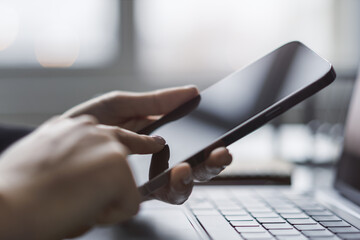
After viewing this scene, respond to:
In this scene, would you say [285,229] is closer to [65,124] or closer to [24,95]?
[65,124]

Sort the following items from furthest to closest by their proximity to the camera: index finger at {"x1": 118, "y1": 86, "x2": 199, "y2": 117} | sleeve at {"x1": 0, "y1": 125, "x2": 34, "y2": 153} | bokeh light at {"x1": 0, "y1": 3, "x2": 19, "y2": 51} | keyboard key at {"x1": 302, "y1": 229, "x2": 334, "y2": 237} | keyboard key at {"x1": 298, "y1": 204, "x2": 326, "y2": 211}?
bokeh light at {"x1": 0, "y1": 3, "x2": 19, "y2": 51}, sleeve at {"x1": 0, "y1": 125, "x2": 34, "y2": 153}, index finger at {"x1": 118, "y1": 86, "x2": 199, "y2": 117}, keyboard key at {"x1": 298, "y1": 204, "x2": 326, "y2": 211}, keyboard key at {"x1": 302, "y1": 229, "x2": 334, "y2": 237}

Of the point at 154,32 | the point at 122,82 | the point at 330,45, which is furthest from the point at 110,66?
the point at 330,45

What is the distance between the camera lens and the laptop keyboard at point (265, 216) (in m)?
0.41

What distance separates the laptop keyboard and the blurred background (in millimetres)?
1612

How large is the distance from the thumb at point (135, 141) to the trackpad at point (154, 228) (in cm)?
8

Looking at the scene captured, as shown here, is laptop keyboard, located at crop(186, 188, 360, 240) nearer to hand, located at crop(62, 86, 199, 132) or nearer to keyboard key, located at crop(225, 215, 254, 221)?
keyboard key, located at crop(225, 215, 254, 221)

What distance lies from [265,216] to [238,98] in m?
0.14

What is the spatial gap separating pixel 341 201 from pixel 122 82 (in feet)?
5.63

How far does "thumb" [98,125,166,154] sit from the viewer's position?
15.9 inches

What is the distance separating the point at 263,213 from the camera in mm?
490

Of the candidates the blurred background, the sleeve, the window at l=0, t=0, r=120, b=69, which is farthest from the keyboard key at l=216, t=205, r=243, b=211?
the window at l=0, t=0, r=120, b=69

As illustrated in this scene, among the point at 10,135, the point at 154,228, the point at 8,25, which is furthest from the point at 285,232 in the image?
the point at 8,25

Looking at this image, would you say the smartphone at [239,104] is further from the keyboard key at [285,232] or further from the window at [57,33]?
the window at [57,33]

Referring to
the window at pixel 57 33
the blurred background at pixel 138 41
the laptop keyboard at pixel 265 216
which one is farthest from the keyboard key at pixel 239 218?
the window at pixel 57 33
